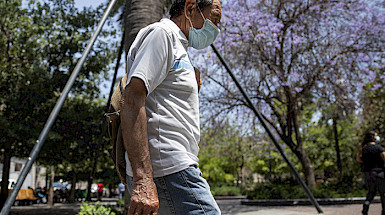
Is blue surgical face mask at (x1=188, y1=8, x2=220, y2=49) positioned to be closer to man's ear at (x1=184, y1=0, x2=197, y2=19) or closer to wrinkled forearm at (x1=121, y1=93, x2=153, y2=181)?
man's ear at (x1=184, y1=0, x2=197, y2=19)

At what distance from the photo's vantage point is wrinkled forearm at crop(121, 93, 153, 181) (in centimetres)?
151

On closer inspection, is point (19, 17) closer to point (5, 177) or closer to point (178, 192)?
point (5, 177)

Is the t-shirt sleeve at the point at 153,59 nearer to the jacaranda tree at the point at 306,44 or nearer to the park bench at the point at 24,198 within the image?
the jacaranda tree at the point at 306,44

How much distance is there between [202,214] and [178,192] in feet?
0.45

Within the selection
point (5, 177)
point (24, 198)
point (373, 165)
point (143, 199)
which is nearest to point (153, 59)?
point (143, 199)

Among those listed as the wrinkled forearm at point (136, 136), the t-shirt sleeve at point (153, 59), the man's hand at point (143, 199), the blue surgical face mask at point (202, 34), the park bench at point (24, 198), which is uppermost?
the blue surgical face mask at point (202, 34)

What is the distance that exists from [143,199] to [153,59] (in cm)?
60

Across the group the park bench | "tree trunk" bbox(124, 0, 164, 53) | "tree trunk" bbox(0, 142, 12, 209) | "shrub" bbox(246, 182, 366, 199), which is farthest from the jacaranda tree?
the park bench

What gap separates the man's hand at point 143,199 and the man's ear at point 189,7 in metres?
0.93

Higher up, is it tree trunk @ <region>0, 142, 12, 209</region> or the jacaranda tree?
the jacaranda tree

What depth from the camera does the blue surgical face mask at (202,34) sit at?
200 cm

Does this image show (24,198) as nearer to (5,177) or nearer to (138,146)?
(5,177)

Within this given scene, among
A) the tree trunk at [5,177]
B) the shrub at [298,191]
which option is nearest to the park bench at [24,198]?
the tree trunk at [5,177]

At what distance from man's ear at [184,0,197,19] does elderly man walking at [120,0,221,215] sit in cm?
21
